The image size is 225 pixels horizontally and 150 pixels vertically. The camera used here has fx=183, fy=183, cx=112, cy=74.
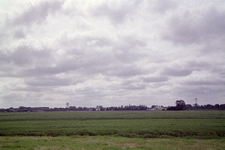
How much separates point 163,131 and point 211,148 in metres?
11.0

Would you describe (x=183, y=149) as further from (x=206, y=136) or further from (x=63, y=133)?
(x=63, y=133)

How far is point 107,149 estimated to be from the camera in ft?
65.4

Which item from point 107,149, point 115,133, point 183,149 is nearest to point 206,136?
point 183,149

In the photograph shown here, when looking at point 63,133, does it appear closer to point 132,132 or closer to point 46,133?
point 46,133

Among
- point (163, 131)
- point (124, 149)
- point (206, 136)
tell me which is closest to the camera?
point (124, 149)

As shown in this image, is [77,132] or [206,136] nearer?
[206,136]

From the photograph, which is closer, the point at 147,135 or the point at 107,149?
the point at 107,149

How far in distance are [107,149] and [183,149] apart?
27.8 feet

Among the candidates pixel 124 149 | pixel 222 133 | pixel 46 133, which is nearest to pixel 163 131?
pixel 222 133

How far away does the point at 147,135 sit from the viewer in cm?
2959

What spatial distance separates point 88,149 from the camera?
20.2 metres

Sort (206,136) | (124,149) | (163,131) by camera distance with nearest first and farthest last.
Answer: (124,149) < (206,136) < (163,131)

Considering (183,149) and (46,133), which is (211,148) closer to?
(183,149)

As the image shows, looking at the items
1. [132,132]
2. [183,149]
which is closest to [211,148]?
[183,149]
